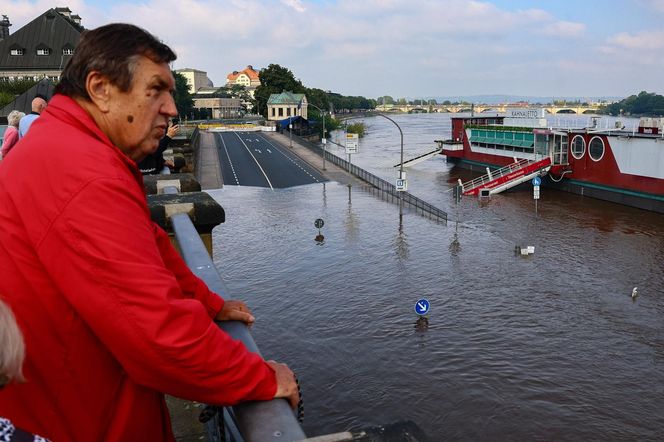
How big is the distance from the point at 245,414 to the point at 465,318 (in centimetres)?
2000

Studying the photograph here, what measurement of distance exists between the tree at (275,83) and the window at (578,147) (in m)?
91.2

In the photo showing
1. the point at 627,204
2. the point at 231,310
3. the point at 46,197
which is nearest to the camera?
the point at 46,197

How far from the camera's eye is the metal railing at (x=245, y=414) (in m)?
1.75

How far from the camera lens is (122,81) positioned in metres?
Answer: 2.07

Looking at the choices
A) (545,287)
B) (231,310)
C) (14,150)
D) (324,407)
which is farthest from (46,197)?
(545,287)

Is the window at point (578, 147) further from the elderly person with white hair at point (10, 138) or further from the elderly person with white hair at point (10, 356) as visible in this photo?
the elderly person with white hair at point (10, 356)

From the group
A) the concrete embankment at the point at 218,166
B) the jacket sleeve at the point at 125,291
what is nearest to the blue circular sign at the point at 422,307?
the jacket sleeve at the point at 125,291

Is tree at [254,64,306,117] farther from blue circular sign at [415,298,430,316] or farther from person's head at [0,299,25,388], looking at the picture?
person's head at [0,299,25,388]

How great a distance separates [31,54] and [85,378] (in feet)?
296

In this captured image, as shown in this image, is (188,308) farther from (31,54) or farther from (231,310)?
(31,54)

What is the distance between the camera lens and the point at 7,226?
5.72 feet

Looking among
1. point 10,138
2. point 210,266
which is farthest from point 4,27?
point 210,266

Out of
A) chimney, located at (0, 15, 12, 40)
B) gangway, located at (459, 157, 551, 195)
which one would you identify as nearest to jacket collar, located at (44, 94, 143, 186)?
gangway, located at (459, 157, 551, 195)

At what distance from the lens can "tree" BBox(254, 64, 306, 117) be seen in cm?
13200
